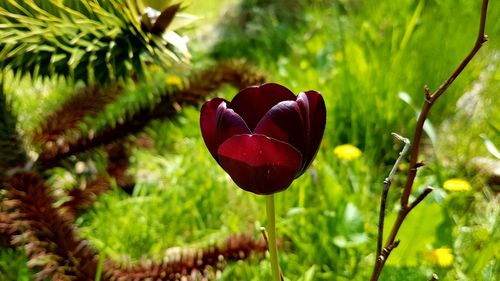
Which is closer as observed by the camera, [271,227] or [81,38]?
[271,227]

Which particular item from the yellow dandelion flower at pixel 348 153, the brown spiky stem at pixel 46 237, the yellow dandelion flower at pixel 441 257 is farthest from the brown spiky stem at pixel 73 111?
the yellow dandelion flower at pixel 441 257

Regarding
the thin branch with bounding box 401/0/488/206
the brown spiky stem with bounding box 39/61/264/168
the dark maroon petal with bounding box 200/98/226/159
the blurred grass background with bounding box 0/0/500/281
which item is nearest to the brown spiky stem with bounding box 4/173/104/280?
the blurred grass background with bounding box 0/0/500/281

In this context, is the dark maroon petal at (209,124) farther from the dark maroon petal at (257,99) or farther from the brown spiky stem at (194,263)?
the brown spiky stem at (194,263)

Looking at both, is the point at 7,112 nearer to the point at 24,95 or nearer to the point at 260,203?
the point at 260,203

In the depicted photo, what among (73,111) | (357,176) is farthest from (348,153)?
(73,111)

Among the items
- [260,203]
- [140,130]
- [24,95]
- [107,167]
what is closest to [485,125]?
[260,203]

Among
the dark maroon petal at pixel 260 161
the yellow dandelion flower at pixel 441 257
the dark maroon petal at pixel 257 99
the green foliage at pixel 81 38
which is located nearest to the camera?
the dark maroon petal at pixel 260 161

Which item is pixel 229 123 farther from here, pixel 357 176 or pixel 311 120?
pixel 357 176
